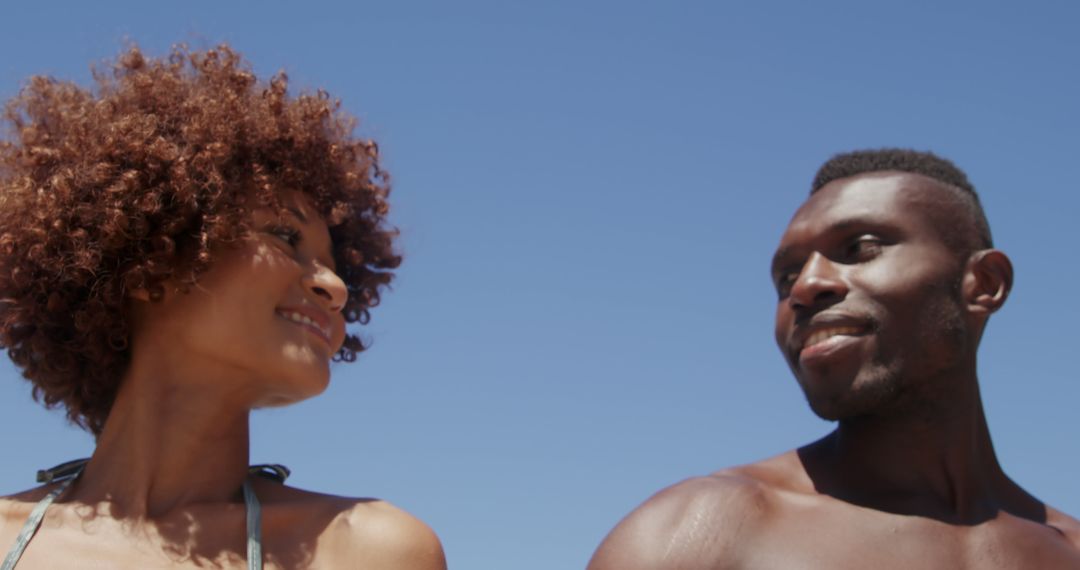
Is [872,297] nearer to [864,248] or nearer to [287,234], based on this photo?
[864,248]

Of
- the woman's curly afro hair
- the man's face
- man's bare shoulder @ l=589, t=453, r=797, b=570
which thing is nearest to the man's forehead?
the man's face

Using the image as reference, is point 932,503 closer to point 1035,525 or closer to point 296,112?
point 1035,525

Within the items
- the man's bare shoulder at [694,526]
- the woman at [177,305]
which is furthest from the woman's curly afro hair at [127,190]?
the man's bare shoulder at [694,526]

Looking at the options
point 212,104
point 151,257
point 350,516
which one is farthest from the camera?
point 212,104

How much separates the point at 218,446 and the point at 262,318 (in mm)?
386

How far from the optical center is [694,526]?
3695 mm

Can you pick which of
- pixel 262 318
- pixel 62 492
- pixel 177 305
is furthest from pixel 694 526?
pixel 62 492

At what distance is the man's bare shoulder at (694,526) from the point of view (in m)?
3.64

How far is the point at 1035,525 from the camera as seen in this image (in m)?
3.90

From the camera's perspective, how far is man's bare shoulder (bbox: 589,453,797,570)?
11.9 ft

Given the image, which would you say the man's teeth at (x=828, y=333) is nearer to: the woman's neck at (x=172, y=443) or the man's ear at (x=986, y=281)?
the man's ear at (x=986, y=281)

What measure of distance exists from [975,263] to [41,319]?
2799mm

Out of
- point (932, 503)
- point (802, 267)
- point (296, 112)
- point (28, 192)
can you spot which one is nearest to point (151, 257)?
point (28, 192)

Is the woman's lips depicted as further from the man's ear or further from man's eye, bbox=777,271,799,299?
the man's ear
